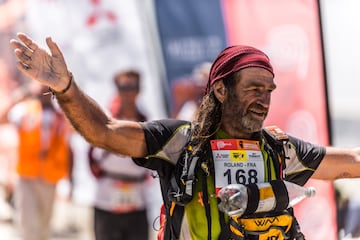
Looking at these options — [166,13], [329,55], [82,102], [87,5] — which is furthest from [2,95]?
[82,102]

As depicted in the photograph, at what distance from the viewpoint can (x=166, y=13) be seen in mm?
7363

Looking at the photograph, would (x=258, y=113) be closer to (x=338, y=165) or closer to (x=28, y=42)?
(x=338, y=165)

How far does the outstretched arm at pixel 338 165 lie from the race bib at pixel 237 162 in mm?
350

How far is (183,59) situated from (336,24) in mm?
1819

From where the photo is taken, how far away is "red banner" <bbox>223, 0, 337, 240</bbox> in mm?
6074

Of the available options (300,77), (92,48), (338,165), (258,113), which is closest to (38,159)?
(92,48)

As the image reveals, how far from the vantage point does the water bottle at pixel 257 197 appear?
2998 mm

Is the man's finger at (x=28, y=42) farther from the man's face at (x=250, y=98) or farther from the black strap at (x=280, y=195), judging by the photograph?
the black strap at (x=280, y=195)

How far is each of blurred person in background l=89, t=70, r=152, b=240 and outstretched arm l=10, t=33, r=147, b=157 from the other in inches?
136

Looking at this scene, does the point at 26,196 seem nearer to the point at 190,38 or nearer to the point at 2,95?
the point at 2,95

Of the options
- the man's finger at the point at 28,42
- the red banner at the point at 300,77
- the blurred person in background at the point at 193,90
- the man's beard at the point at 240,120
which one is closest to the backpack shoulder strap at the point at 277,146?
the man's beard at the point at 240,120

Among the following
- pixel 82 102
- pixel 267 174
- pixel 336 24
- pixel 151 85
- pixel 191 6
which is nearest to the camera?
pixel 82 102

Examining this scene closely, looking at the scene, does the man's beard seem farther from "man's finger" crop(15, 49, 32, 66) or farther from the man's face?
"man's finger" crop(15, 49, 32, 66)

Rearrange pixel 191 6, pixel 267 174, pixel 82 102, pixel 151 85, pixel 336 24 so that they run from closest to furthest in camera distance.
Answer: pixel 82 102, pixel 267 174, pixel 336 24, pixel 191 6, pixel 151 85
